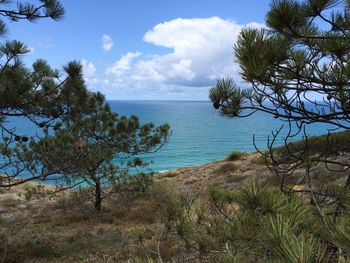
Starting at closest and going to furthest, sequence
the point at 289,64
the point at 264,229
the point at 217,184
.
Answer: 1. the point at 264,229
2. the point at 289,64
3. the point at 217,184

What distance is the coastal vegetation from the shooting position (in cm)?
213

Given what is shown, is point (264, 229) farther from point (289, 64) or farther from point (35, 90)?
point (35, 90)

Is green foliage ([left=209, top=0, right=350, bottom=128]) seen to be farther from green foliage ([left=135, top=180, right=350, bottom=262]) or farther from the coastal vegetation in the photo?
green foliage ([left=135, top=180, right=350, bottom=262])

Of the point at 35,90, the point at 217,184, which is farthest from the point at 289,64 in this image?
the point at 35,90

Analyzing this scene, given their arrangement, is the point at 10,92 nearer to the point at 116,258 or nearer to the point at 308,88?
the point at 116,258

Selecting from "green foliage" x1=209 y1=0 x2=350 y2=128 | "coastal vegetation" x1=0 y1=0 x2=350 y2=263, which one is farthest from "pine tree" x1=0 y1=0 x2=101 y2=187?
"green foliage" x1=209 y1=0 x2=350 y2=128

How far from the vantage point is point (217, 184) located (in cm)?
467

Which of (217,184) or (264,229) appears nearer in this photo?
(264,229)

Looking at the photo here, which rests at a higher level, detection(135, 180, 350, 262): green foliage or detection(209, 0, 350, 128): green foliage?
detection(209, 0, 350, 128): green foliage

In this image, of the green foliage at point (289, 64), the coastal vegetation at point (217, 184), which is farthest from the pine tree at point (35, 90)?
the green foliage at point (289, 64)

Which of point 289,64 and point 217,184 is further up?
point 289,64

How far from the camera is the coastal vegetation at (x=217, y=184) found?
2.13 metres

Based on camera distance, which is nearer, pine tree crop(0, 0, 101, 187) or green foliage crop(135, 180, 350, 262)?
green foliage crop(135, 180, 350, 262)

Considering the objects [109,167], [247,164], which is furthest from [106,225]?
[247,164]
